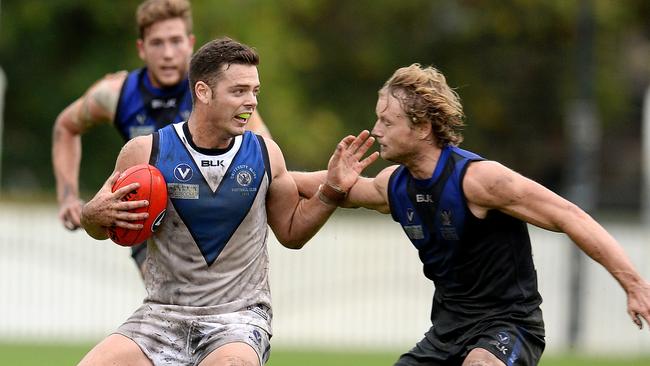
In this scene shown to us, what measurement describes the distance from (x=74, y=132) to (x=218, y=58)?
2.81 metres

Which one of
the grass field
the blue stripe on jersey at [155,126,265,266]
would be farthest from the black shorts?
the grass field

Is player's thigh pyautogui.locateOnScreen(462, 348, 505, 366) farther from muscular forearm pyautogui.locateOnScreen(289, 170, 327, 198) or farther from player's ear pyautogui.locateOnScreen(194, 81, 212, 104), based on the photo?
player's ear pyautogui.locateOnScreen(194, 81, 212, 104)

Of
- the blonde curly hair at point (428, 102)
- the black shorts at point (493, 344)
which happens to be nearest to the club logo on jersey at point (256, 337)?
the black shorts at point (493, 344)

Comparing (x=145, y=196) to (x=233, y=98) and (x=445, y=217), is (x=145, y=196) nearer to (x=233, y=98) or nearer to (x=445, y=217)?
(x=233, y=98)

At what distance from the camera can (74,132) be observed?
30.4ft

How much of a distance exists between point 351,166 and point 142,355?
1.59 metres

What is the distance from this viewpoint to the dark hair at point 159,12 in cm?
870

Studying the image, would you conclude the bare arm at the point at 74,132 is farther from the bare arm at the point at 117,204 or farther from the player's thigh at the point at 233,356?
the player's thigh at the point at 233,356

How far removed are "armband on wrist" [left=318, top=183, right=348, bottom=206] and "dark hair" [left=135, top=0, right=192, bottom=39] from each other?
219 cm

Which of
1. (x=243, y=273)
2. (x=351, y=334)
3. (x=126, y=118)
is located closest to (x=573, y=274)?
(x=351, y=334)

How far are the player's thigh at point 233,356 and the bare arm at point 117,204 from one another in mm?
764

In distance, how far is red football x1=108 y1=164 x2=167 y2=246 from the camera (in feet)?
21.5

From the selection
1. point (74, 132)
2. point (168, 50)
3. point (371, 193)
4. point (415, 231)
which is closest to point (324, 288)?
point (74, 132)

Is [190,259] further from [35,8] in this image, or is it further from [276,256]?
[35,8]
